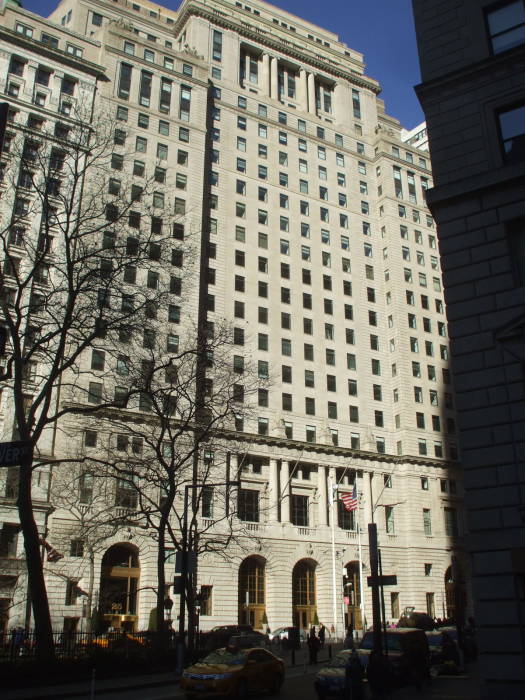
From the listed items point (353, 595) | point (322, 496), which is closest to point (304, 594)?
point (353, 595)

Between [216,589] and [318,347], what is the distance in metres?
26.2

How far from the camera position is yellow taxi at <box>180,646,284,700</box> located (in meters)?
19.6

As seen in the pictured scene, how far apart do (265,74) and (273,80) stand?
1236mm

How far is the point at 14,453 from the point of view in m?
11.1

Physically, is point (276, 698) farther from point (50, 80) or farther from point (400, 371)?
point (50, 80)

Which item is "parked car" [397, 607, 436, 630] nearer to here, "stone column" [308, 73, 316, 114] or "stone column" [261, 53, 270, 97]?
"stone column" [308, 73, 316, 114]

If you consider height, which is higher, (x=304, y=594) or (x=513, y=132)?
(x=513, y=132)

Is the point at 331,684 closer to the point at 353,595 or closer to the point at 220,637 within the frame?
the point at 220,637

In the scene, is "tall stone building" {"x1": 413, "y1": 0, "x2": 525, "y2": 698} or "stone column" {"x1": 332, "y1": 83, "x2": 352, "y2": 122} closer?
"tall stone building" {"x1": 413, "y1": 0, "x2": 525, "y2": 698}

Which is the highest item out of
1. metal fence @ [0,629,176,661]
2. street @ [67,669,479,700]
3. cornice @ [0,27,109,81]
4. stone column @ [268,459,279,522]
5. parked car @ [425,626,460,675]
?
cornice @ [0,27,109,81]

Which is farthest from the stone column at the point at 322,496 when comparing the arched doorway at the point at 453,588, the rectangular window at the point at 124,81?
the rectangular window at the point at 124,81

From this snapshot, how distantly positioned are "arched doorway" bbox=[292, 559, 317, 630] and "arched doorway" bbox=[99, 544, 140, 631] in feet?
47.9

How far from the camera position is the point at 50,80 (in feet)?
209

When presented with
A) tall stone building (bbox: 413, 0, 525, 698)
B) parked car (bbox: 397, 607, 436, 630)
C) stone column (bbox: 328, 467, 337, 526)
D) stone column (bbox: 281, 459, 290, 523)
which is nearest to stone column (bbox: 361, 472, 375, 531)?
stone column (bbox: 328, 467, 337, 526)
